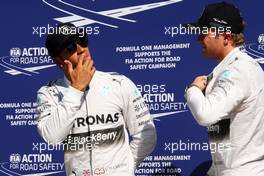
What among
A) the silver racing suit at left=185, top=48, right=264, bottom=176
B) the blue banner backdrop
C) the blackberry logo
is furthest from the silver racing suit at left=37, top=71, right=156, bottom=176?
the blue banner backdrop

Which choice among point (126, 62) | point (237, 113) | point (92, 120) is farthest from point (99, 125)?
point (126, 62)

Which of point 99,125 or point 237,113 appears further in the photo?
point 99,125

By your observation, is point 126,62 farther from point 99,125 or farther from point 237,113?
point 237,113

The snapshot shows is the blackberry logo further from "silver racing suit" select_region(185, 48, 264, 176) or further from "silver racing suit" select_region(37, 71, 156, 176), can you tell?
"silver racing suit" select_region(185, 48, 264, 176)

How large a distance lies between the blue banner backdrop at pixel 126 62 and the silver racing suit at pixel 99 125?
67cm

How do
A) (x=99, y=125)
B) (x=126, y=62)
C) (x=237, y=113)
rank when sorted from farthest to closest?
1. (x=126, y=62)
2. (x=99, y=125)
3. (x=237, y=113)

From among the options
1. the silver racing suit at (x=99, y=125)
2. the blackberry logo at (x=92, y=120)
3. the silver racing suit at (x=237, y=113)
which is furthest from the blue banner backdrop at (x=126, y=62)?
the silver racing suit at (x=237, y=113)

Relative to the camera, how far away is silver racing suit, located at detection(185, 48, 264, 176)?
2.08 m

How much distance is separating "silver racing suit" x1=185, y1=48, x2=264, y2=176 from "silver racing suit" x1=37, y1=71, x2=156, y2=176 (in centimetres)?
50

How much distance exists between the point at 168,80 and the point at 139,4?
1.64 feet

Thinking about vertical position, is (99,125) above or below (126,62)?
below

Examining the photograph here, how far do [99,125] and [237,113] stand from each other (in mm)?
675

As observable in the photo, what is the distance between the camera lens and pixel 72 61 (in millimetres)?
2508

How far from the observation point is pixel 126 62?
3410 mm
